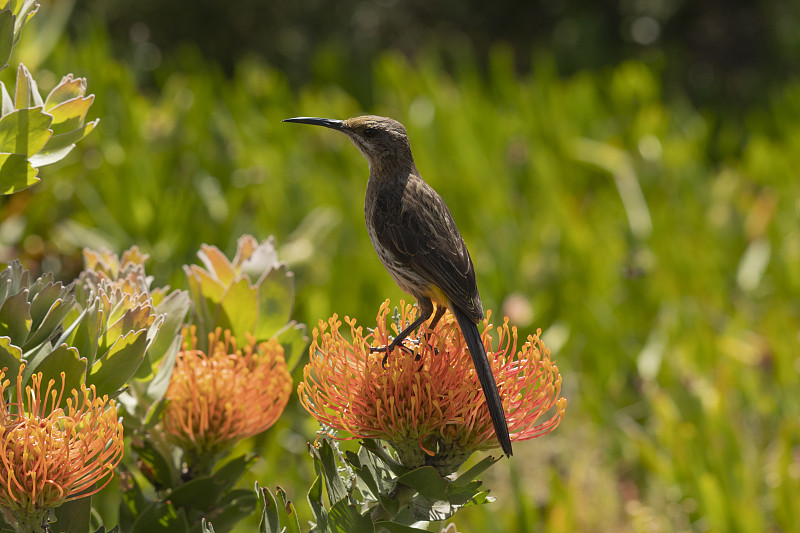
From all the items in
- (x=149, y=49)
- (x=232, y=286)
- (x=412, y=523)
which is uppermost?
(x=149, y=49)

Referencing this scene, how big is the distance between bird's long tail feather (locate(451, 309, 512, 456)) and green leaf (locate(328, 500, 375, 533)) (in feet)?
0.65

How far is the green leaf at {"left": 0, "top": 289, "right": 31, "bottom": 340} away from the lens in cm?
104

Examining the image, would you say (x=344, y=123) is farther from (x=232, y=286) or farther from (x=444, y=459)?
(x=444, y=459)

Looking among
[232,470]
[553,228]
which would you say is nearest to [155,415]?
[232,470]

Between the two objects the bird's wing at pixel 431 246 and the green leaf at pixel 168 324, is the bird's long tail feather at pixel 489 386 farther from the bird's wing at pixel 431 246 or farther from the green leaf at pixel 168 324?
the green leaf at pixel 168 324

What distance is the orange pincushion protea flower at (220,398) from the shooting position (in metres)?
1.31

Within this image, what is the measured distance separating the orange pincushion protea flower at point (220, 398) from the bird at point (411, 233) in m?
Answer: 0.23

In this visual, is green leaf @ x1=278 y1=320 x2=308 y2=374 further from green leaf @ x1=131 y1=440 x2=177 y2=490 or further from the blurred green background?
the blurred green background

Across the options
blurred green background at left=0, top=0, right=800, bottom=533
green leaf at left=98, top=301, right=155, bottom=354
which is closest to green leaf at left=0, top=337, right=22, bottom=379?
green leaf at left=98, top=301, right=155, bottom=354

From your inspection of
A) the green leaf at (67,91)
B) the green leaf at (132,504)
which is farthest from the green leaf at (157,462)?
the green leaf at (67,91)

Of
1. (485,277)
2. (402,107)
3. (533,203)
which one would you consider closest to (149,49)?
(402,107)

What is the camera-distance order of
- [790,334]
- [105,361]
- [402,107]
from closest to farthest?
[105,361], [790,334], [402,107]

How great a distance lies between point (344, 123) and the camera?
1.43 metres

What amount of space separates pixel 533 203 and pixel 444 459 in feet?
11.8
